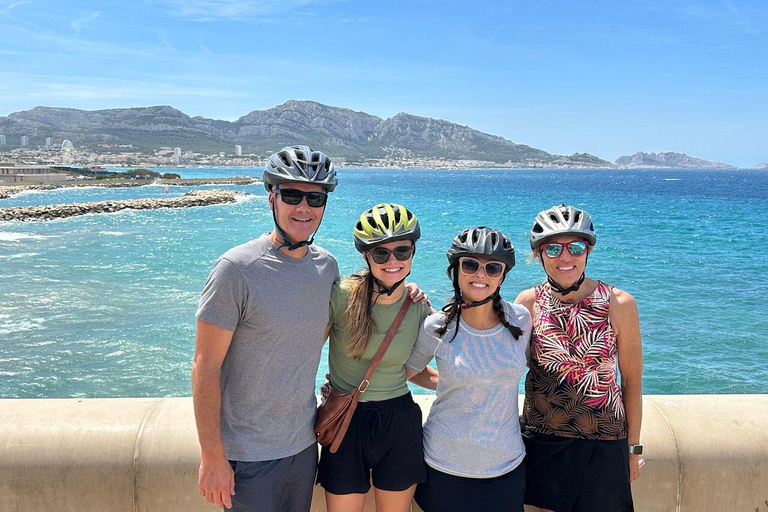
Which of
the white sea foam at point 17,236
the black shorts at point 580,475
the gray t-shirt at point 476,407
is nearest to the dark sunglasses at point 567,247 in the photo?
the gray t-shirt at point 476,407

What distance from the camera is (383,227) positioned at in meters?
3.51

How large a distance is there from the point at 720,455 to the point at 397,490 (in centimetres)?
184

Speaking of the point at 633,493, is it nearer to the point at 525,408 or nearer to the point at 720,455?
the point at 720,455

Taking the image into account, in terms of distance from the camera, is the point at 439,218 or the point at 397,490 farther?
the point at 439,218

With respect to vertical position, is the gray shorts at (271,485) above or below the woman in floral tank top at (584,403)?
below

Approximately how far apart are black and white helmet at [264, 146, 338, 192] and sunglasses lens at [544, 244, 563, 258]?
132cm

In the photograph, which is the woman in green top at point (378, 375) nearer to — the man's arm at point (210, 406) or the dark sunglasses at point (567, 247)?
the man's arm at point (210, 406)

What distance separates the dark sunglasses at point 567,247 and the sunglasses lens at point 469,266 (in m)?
0.45

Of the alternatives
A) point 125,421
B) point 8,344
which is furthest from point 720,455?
point 8,344

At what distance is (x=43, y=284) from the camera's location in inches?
936

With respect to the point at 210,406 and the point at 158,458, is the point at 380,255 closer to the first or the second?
the point at 210,406

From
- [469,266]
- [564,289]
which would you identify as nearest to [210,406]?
[469,266]

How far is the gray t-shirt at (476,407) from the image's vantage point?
315 cm

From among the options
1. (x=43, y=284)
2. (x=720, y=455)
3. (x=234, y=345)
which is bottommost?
(x=43, y=284)
